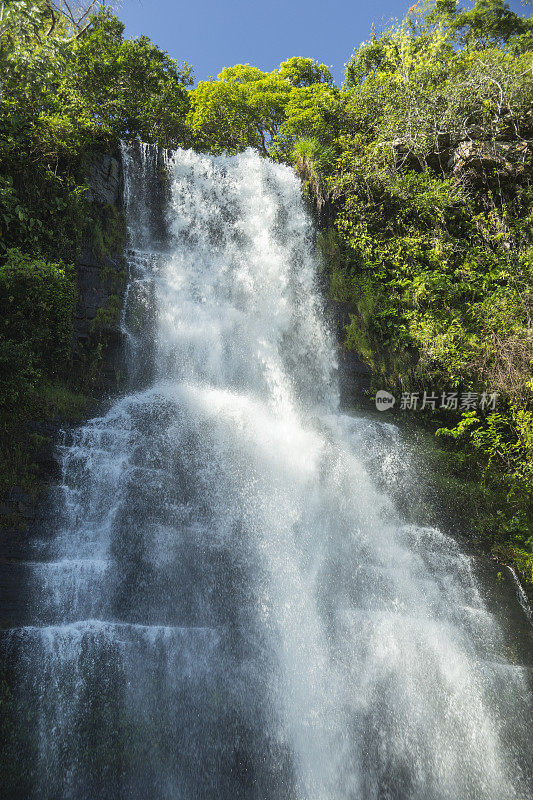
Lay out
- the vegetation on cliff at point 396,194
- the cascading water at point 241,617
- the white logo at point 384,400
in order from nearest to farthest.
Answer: the cascading water at point 241,617 < the vegetation on cliff at point 396,194 < the white logo at point 384,400

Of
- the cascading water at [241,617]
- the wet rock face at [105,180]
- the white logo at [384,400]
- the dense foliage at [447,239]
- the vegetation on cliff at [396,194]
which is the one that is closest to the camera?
the cascading water at [241,617]

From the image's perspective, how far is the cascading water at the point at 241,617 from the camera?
16.4 feet

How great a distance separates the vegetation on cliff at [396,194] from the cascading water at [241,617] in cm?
169

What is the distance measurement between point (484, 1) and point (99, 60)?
1559cm

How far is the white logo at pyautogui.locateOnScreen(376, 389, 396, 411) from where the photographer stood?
32.0 ft

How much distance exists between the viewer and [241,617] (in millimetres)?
5953

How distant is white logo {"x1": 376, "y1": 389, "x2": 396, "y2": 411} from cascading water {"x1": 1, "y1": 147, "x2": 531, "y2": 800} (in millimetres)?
795

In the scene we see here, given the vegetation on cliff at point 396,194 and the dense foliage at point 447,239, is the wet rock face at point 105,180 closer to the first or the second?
the vegetation on cliff at point 396,194

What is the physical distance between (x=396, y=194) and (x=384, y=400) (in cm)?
551

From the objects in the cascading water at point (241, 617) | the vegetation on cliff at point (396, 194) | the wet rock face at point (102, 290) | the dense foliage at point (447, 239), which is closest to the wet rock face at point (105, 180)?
the wet rock face at point (102, 290)

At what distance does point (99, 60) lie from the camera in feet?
42.8

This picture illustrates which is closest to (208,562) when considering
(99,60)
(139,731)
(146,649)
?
(146,649)

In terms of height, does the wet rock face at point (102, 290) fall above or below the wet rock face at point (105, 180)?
below

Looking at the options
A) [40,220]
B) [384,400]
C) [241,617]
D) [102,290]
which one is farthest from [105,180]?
[241,617]
